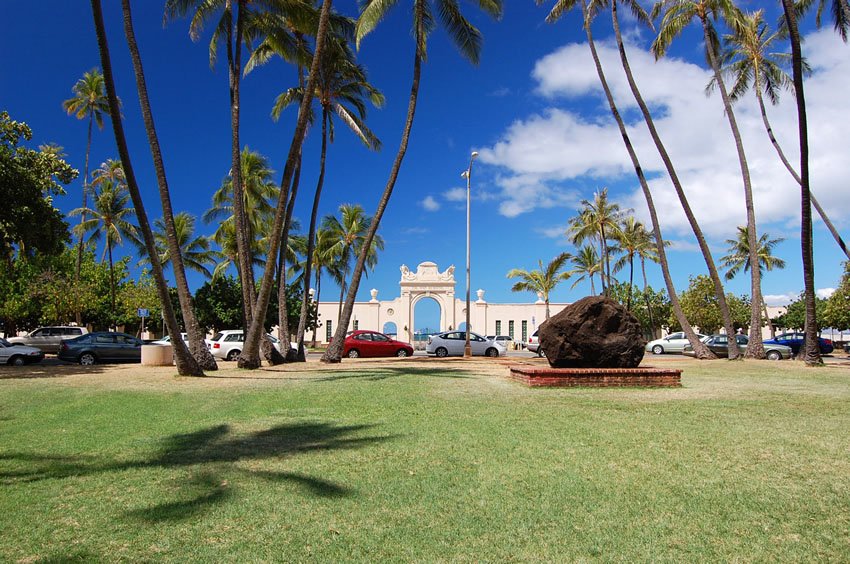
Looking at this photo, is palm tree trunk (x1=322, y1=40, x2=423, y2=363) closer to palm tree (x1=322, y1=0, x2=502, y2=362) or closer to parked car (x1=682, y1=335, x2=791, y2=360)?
palm tree (x1=322, y1=0, x2=502, y2=362)

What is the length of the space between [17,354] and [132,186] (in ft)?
40.6

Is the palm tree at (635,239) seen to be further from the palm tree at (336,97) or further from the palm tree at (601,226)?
the palm tree at (336,97)

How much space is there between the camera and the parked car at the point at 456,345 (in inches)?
1187

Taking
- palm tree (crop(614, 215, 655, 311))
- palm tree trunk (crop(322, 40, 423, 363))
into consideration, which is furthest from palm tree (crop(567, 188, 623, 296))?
palm tree trunk (crop(322, 40, 423, 363))

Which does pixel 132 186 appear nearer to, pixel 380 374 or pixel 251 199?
pixel 380 374

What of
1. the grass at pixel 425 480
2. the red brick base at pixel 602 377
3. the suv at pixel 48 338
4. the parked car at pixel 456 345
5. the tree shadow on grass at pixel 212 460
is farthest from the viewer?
the parked car at pixel 456 345

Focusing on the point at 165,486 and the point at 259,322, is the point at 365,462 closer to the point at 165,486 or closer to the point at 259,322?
the point at 165,486

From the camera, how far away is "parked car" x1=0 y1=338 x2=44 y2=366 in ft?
69.5

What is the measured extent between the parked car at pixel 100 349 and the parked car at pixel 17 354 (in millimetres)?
859

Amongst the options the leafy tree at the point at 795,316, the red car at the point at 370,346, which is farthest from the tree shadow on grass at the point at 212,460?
the leafy tree at the point at 795,316

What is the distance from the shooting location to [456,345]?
30.2m

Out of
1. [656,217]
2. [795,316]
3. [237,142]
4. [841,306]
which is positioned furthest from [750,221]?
[795,316]

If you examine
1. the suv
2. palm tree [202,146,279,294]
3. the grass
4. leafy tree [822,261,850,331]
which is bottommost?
the grass

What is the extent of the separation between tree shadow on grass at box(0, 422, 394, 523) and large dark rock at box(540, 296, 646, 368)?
19.8 feet
